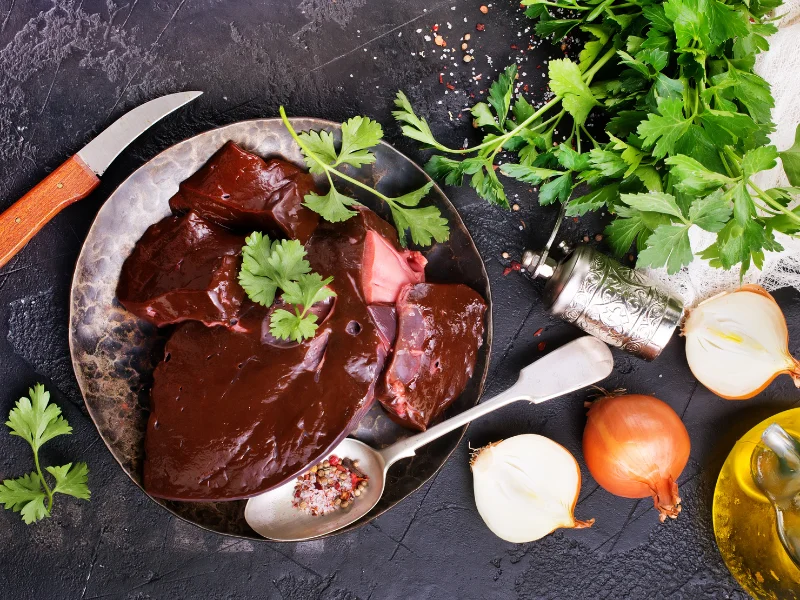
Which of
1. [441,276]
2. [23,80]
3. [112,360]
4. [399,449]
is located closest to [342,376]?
[399,449]

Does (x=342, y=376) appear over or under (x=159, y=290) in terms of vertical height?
under

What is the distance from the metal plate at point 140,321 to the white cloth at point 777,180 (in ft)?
2.97

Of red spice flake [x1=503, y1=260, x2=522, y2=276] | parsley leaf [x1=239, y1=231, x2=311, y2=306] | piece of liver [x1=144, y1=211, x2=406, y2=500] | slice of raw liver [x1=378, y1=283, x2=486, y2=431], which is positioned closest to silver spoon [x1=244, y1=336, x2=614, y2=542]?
slice of raw liver [x1=378, y1=283, x2=486, y2=431]

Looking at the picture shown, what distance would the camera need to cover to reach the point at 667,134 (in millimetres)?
1860

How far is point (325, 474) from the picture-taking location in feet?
7.65

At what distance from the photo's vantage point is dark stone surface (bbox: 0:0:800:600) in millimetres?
2340

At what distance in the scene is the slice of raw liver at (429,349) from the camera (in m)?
2.10

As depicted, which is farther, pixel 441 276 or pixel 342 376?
pixel 441 276

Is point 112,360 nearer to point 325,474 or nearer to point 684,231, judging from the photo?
point 325,474

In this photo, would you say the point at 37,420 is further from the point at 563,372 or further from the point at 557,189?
the point at 557,189

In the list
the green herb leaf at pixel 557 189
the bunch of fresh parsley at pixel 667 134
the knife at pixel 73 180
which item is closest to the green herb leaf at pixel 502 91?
the bunch of fresh parsley at pixel 667 134

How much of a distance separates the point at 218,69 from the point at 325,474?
1.62 m

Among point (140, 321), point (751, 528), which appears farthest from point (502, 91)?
point (751, 528)

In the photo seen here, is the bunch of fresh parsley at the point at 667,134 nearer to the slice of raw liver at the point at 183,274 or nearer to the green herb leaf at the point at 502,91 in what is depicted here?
the green herb leaf at the point at 502,91
